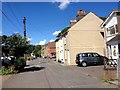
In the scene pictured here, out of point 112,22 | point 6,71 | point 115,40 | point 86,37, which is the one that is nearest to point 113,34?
point 112,22

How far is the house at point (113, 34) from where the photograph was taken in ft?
96.6

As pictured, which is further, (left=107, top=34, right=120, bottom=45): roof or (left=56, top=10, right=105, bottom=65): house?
(left=56, top=10, right=105, bottom=65): house

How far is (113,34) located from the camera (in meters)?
31.4

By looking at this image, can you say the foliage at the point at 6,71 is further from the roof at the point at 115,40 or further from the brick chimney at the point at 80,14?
the brick chimney at the point at 80,14

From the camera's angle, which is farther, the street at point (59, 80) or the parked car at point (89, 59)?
the parked car at point (89, 59)

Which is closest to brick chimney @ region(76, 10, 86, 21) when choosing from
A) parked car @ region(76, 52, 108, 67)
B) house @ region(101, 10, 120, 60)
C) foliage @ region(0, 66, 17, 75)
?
house @ region(101, 10, 120, 60)

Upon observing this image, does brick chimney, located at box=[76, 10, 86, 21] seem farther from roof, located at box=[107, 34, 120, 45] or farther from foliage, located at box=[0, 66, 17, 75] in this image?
foliage, located at box=[0, 66, 17, 75]

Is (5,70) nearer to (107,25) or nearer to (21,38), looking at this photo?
(21,38)

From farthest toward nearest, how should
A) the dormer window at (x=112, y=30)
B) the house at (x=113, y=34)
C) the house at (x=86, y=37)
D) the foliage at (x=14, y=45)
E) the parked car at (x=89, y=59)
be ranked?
the house at (x=86, y=37), the parked car at (x=89, y=59), the dormer window at (x=112, y=30), the house at (x=113, y=34), the foliage at (x=14, y=45)

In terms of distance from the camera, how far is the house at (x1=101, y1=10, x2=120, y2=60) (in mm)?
29453

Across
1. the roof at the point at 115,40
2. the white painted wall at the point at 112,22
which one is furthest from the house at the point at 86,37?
the roof at the point at 115,40

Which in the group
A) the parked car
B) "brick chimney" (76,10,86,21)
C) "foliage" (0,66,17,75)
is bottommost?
"foliage" (0,66,17,75)

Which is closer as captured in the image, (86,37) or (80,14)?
(86,37)

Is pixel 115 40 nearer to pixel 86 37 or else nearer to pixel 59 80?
pixel 86 37
